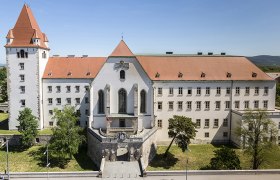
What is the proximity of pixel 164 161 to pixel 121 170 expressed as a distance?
10.7m

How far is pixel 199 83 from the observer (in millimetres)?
57500

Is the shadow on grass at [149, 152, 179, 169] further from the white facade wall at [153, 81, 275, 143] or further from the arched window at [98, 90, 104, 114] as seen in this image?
the arched window at [98, 90, 104, 114]

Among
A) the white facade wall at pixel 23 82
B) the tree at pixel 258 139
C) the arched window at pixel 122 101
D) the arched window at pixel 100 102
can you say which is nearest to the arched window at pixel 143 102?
the arched window at pixel 122 101

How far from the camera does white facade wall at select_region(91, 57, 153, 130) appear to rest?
5303 centimetres

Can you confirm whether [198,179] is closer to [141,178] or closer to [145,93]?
[141,178]

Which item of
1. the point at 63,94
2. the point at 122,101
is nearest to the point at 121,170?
the point at 122,101

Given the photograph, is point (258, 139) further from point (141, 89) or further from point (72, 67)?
point (72, 67)

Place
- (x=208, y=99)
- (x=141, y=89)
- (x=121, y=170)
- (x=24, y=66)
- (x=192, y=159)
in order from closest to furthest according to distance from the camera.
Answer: (x=121, y=170), (x=192, y=159), (x=141, y=89), (x=208, y=99), (x=24, y=66)

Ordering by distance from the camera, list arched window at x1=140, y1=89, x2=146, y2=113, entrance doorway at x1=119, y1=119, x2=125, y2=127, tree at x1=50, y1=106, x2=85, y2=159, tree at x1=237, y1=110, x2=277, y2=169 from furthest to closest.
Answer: arched window at x1=140, y1=89, x2=146, y2=113, entrance doorway at x1=119, y1=119, x2=125, y2=127, tree at x1=50, y1=106, x2=85, y2=159, tree at x1=237, y1=110, x2=277, y2=169

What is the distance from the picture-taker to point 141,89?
176 ft

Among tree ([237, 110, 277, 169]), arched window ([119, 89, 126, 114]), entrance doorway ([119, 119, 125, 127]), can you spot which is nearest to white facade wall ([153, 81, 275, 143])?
arched window ([119, 89, 126, 114])

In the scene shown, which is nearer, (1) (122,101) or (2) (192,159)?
(2) (192,159)

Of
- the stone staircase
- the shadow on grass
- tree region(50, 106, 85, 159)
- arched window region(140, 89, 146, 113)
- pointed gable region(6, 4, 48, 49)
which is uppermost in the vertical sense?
pointed gable region(6, 4, 48, 49)

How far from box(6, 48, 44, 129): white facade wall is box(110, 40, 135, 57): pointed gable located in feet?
60.1
